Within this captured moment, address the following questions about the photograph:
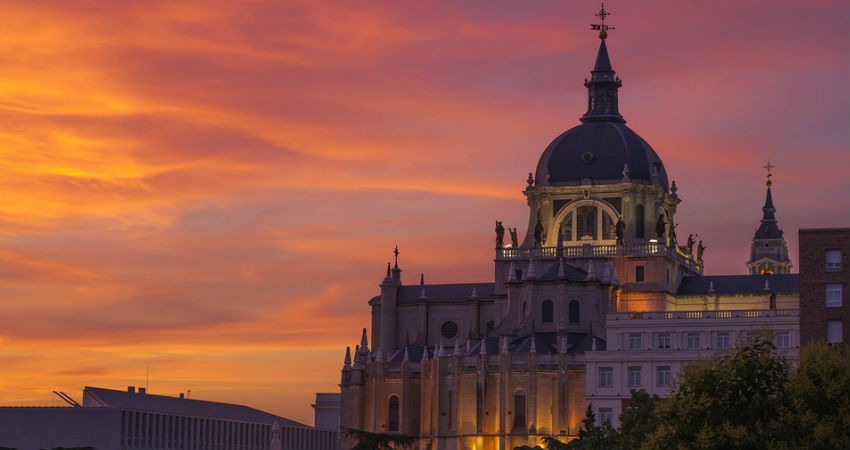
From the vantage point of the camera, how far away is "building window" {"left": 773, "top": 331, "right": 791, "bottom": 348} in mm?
186750

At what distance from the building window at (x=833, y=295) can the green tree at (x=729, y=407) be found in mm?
35017

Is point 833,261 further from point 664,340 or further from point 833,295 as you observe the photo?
point 664,340

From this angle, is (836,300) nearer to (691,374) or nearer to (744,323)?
(691,374)

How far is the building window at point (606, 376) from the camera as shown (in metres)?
196

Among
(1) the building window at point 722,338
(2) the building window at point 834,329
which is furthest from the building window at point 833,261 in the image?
(1) the building window at point 722,338

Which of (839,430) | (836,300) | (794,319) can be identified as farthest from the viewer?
(794,319)

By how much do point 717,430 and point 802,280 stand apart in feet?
127

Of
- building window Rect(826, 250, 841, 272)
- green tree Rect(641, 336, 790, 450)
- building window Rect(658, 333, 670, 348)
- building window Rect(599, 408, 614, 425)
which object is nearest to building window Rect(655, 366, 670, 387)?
building window Rect(658, 333, 670, 348)

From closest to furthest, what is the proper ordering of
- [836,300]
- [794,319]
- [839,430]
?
[839,430] < [836,300] < [794,319]

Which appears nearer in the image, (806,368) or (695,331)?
(806,368)

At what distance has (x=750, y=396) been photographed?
92.6 metres

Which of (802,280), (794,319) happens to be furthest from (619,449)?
(794,319)

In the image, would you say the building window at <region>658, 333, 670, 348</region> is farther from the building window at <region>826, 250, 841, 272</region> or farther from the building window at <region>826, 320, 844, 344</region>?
the building window at <region>826, 320, 844, 344</region>

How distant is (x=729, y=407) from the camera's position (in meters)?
92.1
